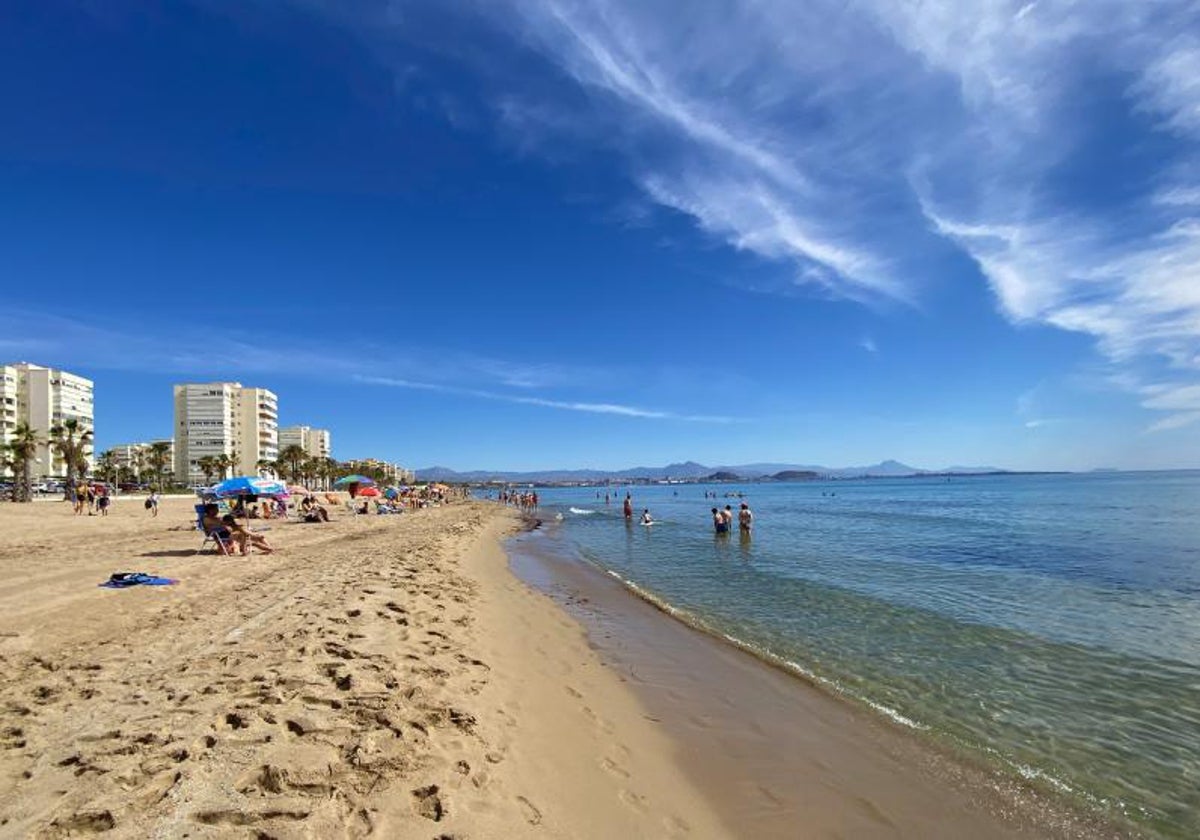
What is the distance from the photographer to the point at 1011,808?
4746mm

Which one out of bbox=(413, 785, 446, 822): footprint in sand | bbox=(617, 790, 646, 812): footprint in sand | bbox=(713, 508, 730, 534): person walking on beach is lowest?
bbox=(713, 508, 730, 534): person walking on beach

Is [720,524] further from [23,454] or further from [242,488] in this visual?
[23,454]

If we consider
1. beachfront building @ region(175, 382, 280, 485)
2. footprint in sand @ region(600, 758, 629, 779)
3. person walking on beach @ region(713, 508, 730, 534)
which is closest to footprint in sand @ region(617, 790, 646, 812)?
footprint in sand @ region(600, 758, 629, 779)

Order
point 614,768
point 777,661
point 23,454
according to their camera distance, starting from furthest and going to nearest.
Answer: point 23,454 < point 777,661 < point 614,768

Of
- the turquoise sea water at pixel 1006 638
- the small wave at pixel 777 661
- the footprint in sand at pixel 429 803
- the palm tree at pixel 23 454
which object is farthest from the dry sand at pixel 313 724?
the palm tree at pixel 23 454

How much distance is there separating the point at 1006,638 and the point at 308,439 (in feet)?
627

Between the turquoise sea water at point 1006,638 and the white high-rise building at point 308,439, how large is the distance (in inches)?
6571

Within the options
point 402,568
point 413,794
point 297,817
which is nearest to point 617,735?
point 413,794

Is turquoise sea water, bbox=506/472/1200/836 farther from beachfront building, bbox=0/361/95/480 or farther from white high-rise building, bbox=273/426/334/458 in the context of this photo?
white high-rise building, bbox=273/426/334/458

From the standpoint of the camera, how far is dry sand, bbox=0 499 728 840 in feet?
11.0

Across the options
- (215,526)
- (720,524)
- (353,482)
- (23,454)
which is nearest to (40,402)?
(23,454)

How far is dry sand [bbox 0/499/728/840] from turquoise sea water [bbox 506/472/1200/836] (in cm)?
345

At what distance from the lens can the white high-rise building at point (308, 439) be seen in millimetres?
168500

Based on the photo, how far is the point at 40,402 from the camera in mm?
102938
